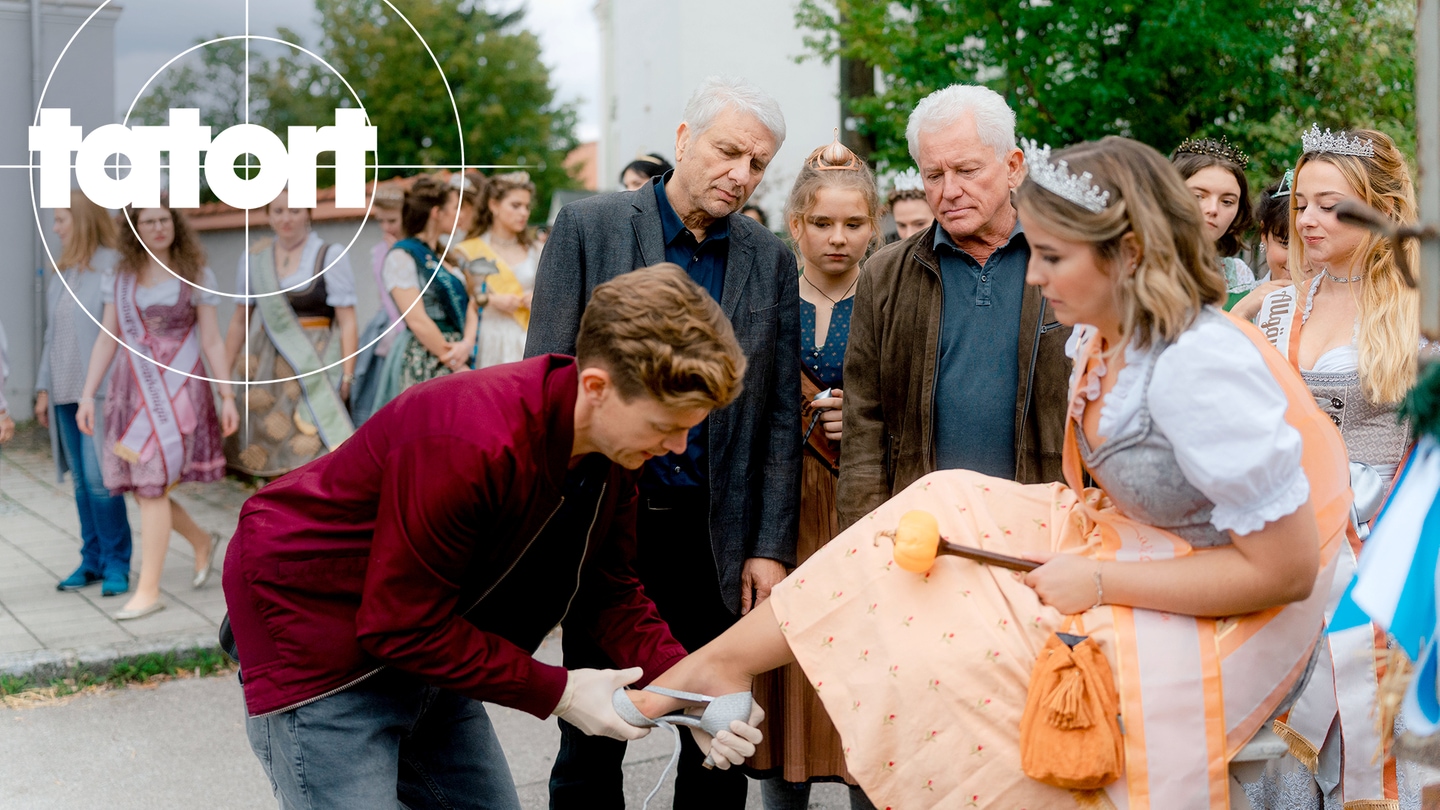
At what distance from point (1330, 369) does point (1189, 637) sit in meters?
1.55

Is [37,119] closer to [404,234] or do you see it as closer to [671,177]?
[404,234]

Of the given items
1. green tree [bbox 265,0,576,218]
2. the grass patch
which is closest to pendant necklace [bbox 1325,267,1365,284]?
green tree [bbox 265,0,576,218]

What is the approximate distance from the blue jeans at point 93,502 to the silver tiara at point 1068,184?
482cm

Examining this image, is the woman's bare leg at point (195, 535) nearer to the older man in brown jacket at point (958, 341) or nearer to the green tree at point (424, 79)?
the green tree at point (424, 79)

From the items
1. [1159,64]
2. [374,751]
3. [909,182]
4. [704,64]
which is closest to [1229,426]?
[374,751]

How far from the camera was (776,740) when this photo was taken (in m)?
3.06

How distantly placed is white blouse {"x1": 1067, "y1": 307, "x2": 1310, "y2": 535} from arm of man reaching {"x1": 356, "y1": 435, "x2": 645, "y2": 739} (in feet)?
3.40

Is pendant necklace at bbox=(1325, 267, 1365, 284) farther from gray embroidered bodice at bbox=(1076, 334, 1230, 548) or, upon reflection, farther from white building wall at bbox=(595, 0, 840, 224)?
white building wall at bbox=(595, 0, 840, 224)

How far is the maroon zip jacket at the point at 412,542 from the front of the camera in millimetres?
1920

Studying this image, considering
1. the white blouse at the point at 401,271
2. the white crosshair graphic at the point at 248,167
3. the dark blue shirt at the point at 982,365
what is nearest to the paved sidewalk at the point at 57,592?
the white crosshair graphic at the point at 248,167

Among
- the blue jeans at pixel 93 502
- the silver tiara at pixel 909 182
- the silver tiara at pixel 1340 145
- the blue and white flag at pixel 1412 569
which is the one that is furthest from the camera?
the blue jeans at pixel 93 502

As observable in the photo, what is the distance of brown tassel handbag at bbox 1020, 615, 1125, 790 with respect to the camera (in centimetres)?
180

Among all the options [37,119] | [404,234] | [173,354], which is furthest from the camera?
[404,234]

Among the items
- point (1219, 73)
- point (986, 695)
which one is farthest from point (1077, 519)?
point (1219, 73)
